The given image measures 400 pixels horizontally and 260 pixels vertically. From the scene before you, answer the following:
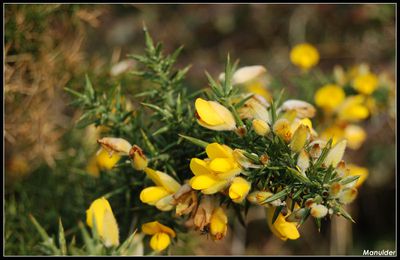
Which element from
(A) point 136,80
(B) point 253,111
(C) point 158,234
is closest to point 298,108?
(B) point 253,111

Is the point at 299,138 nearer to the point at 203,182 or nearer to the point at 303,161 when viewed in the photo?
the point at 303,161

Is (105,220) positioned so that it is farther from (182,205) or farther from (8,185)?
(8,185)

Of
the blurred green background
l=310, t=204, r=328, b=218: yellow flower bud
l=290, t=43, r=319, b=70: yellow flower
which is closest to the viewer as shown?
l=310, t=204, r=328, b=218: yellow flower bud

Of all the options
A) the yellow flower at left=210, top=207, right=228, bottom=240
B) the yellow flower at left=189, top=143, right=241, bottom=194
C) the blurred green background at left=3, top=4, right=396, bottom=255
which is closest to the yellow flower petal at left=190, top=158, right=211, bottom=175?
the yellow flower at left=189, top=143, right=241, bottom=194

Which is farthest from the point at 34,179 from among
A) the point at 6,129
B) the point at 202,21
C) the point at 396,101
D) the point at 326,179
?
Result: the point at 202,21

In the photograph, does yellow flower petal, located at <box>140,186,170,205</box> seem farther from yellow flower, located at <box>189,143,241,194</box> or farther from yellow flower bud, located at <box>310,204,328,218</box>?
yellow flower bud, located at <box>310,204,328,218</box>

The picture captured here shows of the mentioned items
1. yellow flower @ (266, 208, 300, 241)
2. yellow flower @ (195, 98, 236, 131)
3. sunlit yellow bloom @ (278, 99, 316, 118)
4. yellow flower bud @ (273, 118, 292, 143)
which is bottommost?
yellow flower @ (266, 208, 300, 241)
